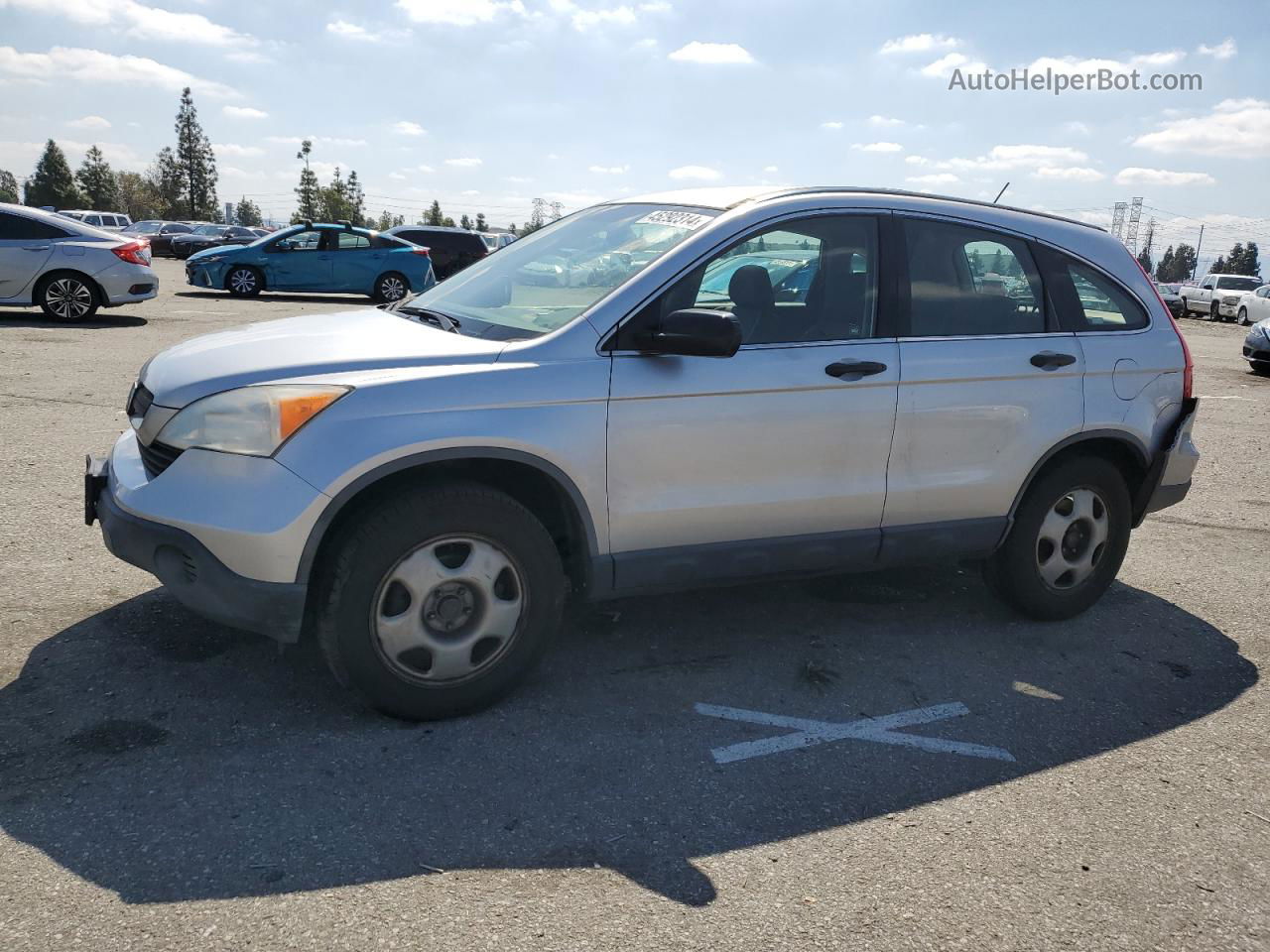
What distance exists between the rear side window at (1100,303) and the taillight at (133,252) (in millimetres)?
13312

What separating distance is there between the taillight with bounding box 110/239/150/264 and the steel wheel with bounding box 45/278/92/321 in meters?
0.64

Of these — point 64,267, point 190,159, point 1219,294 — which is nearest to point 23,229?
point 64,267

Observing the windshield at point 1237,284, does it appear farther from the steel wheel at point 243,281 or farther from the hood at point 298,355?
the hood at point 298,355

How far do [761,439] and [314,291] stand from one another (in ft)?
62.8

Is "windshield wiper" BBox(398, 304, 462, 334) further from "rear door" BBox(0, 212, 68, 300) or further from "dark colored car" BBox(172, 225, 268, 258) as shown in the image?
"dark colored car" BBox(172, 225, 268, 258)

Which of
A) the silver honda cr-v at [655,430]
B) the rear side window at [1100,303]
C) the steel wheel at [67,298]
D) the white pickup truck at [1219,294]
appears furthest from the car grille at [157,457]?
the white pickup truck at [1219,294]

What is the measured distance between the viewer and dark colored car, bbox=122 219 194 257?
143ft

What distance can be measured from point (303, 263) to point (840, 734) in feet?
64.2

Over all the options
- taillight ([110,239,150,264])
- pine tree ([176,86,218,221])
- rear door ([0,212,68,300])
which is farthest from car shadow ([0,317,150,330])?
pine tree ([176,86,218,221])

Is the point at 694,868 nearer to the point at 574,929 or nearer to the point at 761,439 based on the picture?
the point at 574,929

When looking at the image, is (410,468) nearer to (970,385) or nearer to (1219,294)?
(970,385)

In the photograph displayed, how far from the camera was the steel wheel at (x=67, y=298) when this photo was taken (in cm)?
1403

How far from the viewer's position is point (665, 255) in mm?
3809

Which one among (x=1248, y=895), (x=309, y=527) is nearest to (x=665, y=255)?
(x=309, y=527)
